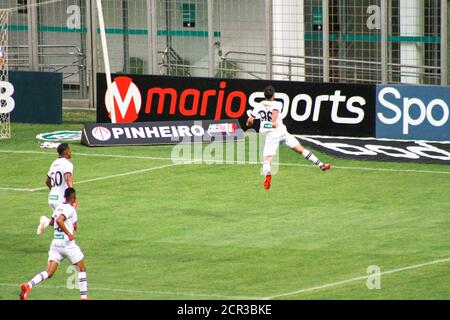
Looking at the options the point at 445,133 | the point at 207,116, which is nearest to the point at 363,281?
the point at 445,133

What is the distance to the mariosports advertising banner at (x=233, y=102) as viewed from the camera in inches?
1355

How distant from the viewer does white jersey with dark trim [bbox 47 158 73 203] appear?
2150 centimetres

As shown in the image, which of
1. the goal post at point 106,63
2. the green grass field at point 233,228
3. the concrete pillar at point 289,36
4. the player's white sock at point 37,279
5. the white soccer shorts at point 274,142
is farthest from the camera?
the concrete pillar at point 289,36

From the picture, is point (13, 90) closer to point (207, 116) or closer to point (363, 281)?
point (207, 116)

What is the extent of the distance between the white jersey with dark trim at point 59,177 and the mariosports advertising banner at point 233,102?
12521 mm

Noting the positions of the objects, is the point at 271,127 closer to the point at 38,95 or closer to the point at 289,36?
the point at 289,36

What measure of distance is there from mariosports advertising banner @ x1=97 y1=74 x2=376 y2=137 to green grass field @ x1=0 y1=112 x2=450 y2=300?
7.53 feet

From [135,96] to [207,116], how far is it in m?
2.27

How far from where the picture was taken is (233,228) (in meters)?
24.4

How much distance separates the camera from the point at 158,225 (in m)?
24.8

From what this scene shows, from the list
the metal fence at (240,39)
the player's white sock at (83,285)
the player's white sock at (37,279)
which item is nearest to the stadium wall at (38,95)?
the metal fence at (240,39)

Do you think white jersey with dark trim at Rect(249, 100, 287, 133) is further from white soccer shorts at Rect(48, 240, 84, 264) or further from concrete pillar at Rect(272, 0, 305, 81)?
concrete pillar at Rect(272, 0, 305, 81)

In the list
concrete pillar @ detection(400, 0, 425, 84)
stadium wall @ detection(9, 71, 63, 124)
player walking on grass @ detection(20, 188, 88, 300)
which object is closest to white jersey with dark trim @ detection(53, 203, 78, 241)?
player walking on grass @ detection(20, 188, 88, 300)

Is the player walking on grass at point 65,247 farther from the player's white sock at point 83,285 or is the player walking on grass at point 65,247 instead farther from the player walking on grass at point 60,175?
the player walking on grass at point 60,175
